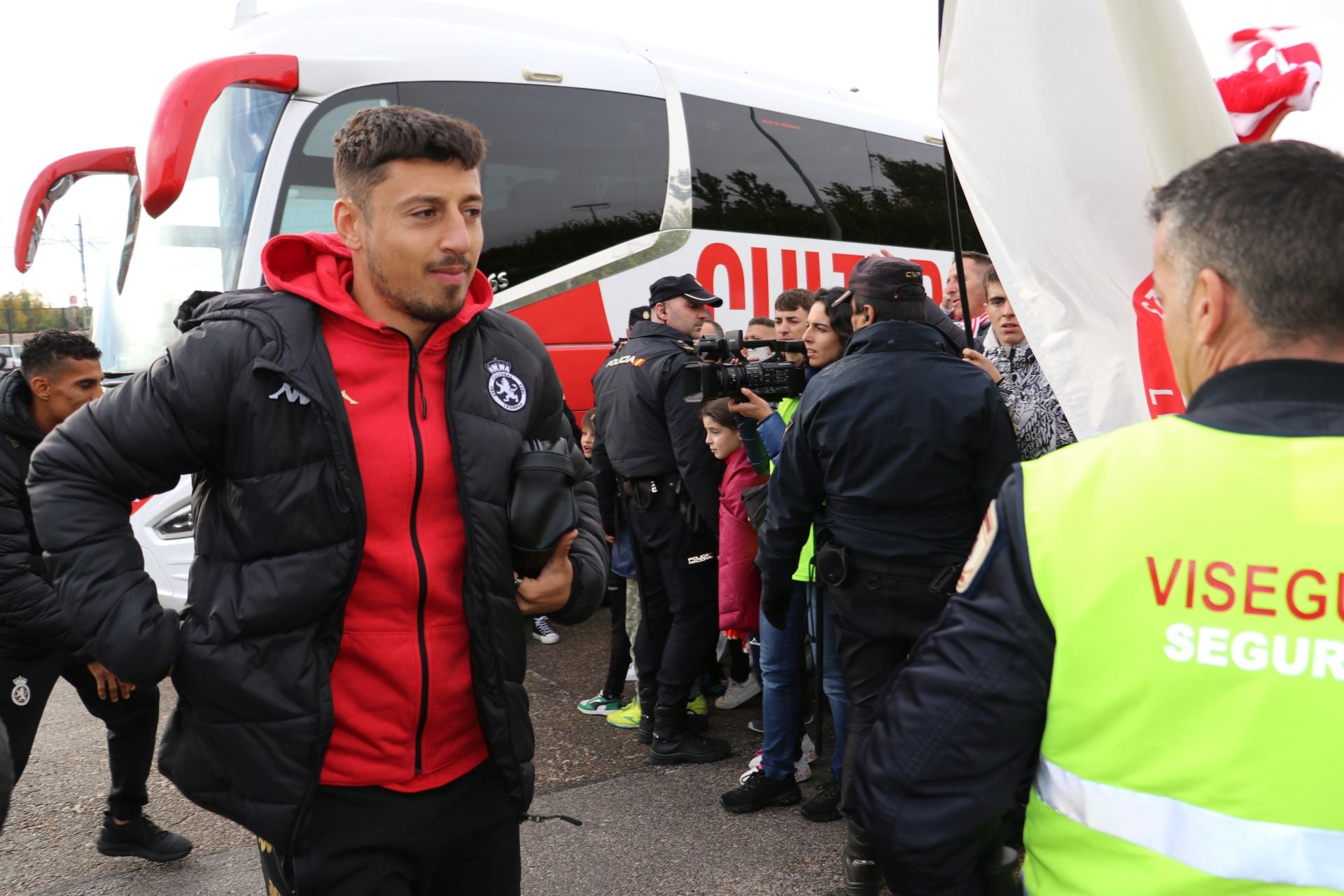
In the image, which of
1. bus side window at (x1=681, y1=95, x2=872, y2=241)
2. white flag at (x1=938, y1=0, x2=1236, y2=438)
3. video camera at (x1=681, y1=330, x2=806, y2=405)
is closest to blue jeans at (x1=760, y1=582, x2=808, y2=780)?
video camera at (x1=681, y1=330, x2=806, y2=405)

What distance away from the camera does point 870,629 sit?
133 inches

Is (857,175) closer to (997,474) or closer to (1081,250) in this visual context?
(997,474)

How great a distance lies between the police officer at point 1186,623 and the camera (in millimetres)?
1048

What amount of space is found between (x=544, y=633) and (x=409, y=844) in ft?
15.9

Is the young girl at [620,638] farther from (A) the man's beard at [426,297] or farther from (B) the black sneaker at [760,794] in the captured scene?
(A) the man's beard at [426,297]

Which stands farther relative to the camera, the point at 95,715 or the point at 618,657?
the point at 618,657

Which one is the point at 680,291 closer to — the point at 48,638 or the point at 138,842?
the point at 48,638

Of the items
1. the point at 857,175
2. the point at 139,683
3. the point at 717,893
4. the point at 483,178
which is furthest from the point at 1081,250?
the point at 857,175

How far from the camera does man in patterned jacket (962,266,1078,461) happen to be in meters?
3.81

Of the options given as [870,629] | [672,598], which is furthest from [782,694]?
[870,629]

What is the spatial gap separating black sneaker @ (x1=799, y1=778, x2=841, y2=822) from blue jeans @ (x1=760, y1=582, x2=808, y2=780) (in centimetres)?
16

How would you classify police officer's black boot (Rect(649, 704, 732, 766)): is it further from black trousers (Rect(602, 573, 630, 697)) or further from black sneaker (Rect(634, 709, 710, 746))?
black trousers (Rect(602, 573, 630, 697))

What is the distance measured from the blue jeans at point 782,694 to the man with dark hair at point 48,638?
2243 mm

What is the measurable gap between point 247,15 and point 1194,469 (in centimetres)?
708
